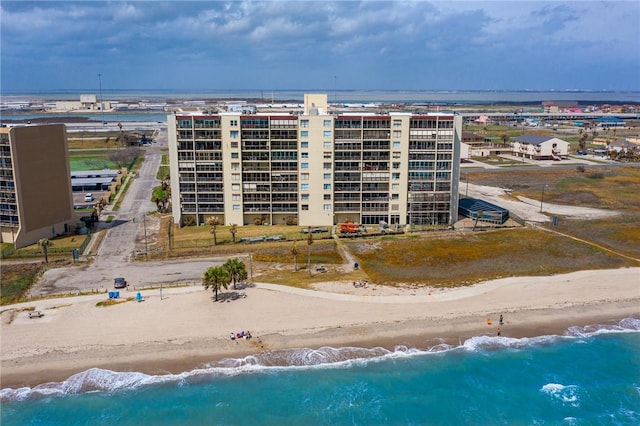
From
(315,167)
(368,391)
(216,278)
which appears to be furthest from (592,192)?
(216,278)

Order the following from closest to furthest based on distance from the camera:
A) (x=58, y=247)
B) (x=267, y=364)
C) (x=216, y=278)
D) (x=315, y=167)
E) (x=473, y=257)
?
1. (x=267, y=364)
2. (x=216, y=278)
3. (x=473, y=257)
4. (x=58, y=247)
5. (x=315, y=167)

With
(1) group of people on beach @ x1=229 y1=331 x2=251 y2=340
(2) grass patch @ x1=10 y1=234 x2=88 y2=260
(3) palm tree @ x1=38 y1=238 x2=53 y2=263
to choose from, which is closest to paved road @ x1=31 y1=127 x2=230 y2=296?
(2) grass patch @ x1=10 y1=234 x2=88 y2=260

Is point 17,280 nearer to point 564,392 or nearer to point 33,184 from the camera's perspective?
point 33,184

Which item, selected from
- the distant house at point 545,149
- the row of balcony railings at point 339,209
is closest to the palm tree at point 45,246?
the row of balcony railings at point 339,209

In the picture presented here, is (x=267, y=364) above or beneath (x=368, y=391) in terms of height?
above

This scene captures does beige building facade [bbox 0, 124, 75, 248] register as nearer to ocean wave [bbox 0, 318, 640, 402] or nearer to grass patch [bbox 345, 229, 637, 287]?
ocean wave [bbox 0, 318, 640, 402]

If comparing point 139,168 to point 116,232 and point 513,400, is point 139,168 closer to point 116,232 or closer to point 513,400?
point 116,232

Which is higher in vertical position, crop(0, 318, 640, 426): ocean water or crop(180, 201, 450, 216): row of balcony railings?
crop(180, 201, 450, 216): row of balcony railings
